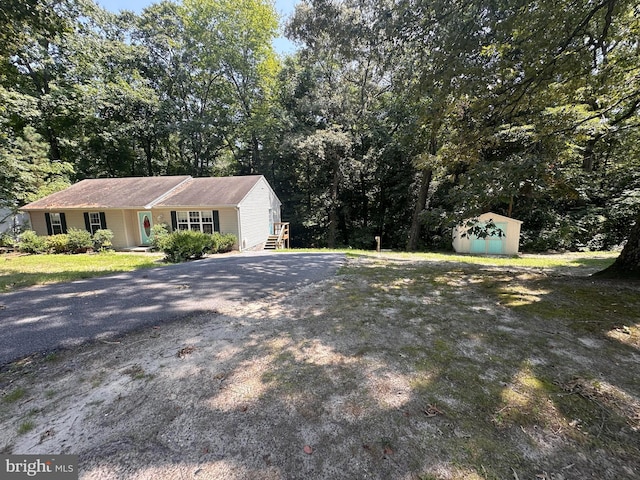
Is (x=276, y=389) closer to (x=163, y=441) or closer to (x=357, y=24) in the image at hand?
(x=163, y=441)

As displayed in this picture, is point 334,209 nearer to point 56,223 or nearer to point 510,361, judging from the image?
point 56,223

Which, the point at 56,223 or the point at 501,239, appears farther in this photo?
the point at 56,223

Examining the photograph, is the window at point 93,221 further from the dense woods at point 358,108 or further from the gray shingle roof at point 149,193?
the dense woods at point 358,108

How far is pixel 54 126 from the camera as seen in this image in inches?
763

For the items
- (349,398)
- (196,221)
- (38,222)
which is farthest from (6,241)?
(349,398)

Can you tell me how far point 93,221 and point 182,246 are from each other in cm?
850

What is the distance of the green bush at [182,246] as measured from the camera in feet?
33.8

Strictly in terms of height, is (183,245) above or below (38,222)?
below

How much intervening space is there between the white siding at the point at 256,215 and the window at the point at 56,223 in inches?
392

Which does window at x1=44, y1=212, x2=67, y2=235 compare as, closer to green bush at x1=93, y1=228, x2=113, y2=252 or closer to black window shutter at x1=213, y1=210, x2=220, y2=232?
green bush at x1=93, y1=228, x2=113, y2=252

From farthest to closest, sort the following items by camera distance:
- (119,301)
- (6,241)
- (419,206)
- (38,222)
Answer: (419,206), (38,222), (6,241), (119,301)

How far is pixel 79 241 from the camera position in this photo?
44.0 feet

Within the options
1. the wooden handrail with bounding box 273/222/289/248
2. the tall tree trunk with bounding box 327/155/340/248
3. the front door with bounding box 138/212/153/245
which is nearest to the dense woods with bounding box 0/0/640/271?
the tall tree trunk with bounding box 327/155/340/248

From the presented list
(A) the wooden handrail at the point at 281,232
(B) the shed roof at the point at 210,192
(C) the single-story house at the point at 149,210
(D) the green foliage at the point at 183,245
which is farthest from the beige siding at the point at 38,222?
(A) the wooden handrail at the point at 281,232
